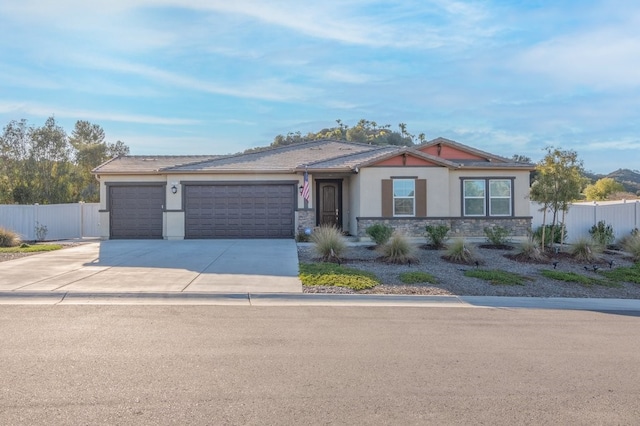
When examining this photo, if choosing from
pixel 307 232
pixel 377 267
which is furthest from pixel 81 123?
pixel 377 267

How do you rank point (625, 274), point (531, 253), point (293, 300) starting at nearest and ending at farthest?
point (293, 300), point (625, 274), point (531, 253)

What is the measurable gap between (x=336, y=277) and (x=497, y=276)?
399cm

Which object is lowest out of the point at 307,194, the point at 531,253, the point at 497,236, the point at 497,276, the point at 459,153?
the point at 497,276

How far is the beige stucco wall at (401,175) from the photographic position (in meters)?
19.4

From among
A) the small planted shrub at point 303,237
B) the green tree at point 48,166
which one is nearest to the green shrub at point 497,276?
the small planted shrub at point 303,237

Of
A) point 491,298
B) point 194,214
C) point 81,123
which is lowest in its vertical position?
point 491,298

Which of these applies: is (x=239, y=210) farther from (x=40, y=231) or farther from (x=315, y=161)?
(x=40, y=231)

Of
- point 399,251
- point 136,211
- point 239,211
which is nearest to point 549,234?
point 399,251

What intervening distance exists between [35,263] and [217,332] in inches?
351

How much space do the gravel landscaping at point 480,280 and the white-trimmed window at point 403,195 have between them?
8.10 feet

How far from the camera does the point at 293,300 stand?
931 centimetres

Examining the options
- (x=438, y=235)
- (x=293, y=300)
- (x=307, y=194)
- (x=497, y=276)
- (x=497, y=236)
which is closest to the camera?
(x=293, y=300)

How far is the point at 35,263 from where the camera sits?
43.1 feet

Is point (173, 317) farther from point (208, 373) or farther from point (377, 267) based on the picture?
point (377, 267)
